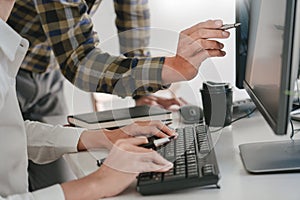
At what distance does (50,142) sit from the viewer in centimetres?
110

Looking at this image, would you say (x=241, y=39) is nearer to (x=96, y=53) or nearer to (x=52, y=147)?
(x=96, y=53)

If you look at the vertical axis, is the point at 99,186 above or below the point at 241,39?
below

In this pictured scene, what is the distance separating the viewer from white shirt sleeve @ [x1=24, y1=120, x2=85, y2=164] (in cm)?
109

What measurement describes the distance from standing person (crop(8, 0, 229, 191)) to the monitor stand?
22 cm

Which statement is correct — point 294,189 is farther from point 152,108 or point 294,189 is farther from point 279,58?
point 152,108

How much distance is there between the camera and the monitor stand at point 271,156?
88cm

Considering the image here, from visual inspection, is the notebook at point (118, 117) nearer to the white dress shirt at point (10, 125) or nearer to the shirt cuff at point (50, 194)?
the white dress shirt at point (10, 125)

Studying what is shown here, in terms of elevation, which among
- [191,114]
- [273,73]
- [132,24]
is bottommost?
[191,114]

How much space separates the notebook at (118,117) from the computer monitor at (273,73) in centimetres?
24

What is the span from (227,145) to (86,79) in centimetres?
47

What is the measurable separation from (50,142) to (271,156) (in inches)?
18.7

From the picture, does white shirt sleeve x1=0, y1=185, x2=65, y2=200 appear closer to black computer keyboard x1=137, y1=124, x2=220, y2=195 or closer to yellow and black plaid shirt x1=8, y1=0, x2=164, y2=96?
black computer keyboard x1=137, y1=124, x2=220, y2=195

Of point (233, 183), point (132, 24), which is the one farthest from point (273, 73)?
point (132, 24)

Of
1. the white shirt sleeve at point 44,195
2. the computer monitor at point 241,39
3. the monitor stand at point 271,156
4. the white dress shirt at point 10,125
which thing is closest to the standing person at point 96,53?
the computer monitor at point 241,39
